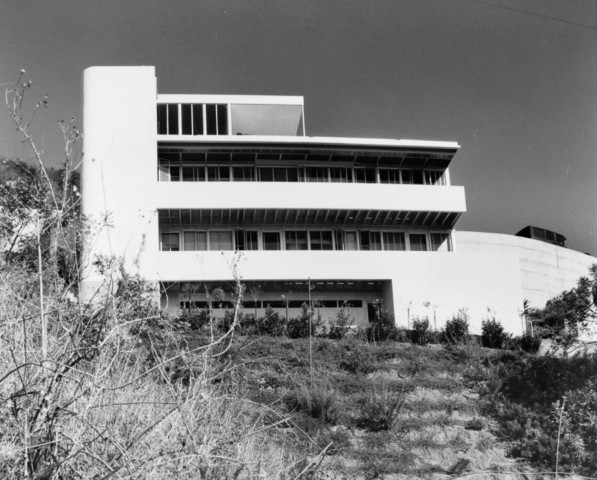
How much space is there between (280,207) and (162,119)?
739cm

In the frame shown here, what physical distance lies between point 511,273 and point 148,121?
714 inches

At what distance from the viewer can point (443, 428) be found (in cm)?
1644

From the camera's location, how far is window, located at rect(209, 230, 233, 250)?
36344mm

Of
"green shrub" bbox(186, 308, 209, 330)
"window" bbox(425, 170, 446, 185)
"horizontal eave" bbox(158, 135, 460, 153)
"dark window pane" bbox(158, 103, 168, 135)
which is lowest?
"green shrub" bbox(186, 308, 209, 330)

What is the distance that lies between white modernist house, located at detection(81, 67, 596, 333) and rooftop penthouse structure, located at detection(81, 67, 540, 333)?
56mm

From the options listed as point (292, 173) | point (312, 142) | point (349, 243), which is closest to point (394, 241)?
point (349, 243)

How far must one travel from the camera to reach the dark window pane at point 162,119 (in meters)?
37.1

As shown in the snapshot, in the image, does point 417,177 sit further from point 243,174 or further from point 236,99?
point 236,99

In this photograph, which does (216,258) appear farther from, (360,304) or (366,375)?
(366,375)

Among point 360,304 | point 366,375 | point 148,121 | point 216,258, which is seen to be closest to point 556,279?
point 360,304

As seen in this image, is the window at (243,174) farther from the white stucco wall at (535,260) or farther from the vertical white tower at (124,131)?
the white stucco wall at (535,260)

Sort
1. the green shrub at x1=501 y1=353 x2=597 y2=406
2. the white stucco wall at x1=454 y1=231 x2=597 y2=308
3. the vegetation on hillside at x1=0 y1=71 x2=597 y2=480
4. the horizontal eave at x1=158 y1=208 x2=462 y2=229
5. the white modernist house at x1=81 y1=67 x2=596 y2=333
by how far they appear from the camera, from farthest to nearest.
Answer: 1. the white stucco wall at x1=454 y1=231 x2=597 y2=308
2. the horizontal eave at x1=158 y1=208 x2=462 y2=229
3. the white modernist house at x1=81 y1=67 x2=596 y2=333
4. the green shrub at x1=501 y1=353 x2=597 y2=406
5. the vegetation on hillside at x1=0 y1=71 x2=597 y2=480

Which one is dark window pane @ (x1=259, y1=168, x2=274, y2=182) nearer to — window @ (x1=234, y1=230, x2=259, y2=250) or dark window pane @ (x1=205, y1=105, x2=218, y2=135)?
window @ (x1=234, y1=230, x2=259, y2=250)

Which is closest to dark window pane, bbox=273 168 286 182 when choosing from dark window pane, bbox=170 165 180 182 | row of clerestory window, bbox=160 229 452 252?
row of clerestory window, bbox=160 229 452 252
